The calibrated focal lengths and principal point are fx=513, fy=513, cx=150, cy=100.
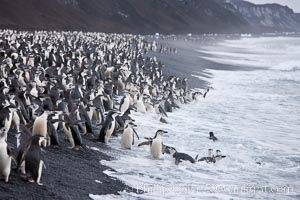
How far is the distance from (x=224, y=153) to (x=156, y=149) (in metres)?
1.92

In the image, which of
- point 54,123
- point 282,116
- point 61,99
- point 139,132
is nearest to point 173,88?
point 282,116

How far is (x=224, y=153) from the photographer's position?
11.4 metres

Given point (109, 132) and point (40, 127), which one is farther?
point (109, 132)

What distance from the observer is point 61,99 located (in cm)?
1080

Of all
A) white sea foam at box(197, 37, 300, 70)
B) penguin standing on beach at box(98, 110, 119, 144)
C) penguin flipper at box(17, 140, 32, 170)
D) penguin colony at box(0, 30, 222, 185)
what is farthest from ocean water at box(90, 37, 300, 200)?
white sea foam at box(197, 37, 300, 70)

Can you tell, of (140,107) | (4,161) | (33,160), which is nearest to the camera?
(4,161)

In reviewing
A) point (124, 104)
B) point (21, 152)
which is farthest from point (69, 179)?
point (124, 104)

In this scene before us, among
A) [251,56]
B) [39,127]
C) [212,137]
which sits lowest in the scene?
[212,137]

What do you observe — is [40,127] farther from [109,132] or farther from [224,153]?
[224,153]

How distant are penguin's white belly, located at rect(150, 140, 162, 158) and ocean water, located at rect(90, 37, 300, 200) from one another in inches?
5.3

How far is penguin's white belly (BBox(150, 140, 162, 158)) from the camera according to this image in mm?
10273

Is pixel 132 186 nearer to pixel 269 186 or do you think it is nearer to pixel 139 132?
pixel 269 186

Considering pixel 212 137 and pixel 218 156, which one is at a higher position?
pixel 212 137

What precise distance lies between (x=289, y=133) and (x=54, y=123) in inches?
309
